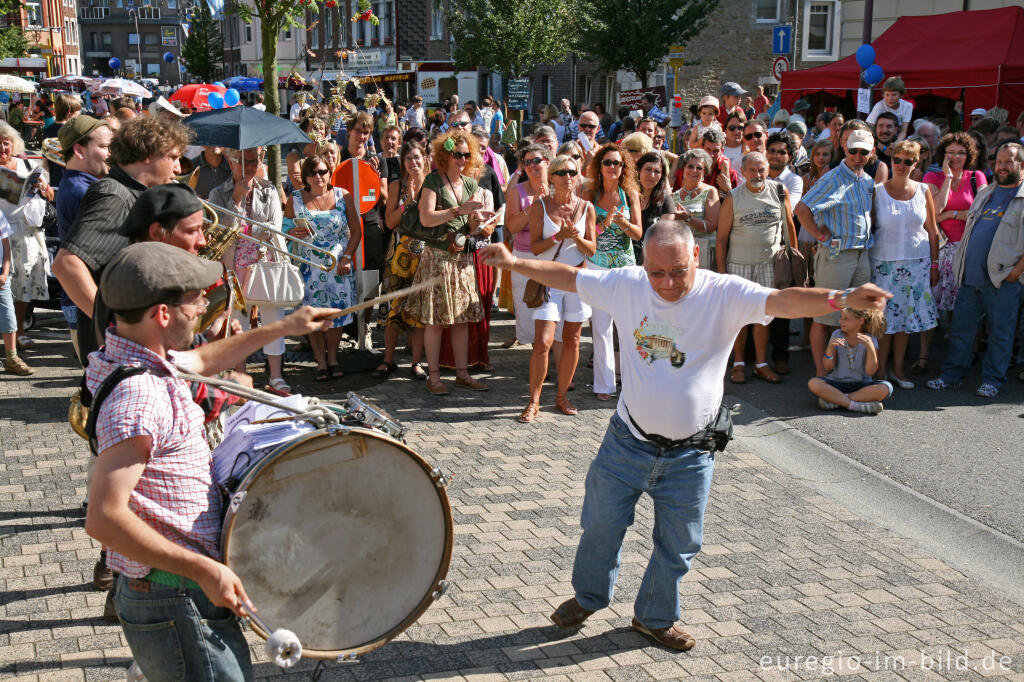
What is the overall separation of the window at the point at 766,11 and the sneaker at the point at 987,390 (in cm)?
2995

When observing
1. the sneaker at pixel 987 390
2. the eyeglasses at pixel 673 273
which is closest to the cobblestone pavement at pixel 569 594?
the eyeglasses at pixel 673 273

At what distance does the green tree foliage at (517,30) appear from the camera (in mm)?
36719

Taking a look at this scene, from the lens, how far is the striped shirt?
8.85m

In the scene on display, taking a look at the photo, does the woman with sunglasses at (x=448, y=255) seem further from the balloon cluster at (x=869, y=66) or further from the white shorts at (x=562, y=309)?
the balloon cluster at (x=869, y=66)

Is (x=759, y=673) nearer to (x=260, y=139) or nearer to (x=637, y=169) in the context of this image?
(x=637, y=169)

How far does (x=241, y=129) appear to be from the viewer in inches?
335

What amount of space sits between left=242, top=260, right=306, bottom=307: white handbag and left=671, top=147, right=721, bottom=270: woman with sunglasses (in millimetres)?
3492

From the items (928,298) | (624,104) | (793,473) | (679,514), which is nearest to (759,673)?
(679,514)

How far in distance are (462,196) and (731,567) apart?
4.30m

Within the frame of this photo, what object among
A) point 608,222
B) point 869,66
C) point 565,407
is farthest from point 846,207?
point 869,66

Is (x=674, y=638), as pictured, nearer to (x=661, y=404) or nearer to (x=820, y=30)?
(x=661, y=404)

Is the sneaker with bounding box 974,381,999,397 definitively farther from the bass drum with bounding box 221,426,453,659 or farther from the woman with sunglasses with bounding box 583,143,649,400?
the bass drum with bounding box 221,426,453,659

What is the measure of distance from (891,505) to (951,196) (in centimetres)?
→ 451

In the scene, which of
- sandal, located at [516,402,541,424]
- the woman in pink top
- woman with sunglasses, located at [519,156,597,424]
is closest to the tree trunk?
woman with sunglasses, located at [519,156,597,424]
